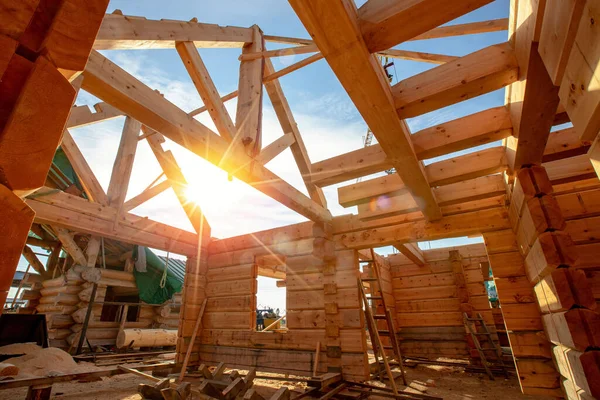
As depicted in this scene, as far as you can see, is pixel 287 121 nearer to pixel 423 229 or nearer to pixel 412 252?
pixel 423 229

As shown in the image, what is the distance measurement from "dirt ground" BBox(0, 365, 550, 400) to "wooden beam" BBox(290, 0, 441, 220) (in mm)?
4507

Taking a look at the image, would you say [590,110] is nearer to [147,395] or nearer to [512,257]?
[512,257]

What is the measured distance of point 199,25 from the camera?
3896 millimetres

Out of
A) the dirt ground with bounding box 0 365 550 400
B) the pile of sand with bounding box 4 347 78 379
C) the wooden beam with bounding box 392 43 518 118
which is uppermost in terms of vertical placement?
the wooden beam with bounding box 392 43 518 118

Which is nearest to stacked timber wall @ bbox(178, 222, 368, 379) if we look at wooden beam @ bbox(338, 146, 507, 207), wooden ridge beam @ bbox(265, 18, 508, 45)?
wooden beam @ bbox(338, 146, 507, 207)

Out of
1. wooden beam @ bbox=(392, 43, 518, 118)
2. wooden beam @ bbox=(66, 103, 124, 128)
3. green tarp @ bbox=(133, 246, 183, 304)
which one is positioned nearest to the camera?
wooden beam @ bbox=(392, 43, 518, 118)

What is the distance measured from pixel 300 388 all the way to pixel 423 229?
3661 mm

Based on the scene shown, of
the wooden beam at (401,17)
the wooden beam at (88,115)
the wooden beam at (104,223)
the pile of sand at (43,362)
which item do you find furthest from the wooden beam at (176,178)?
the wooden beam at (401,17)

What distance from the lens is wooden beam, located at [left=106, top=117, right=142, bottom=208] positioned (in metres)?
7.25

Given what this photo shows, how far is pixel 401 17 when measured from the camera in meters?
1.68

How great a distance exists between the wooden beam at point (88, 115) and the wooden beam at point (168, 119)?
5523 millimetres

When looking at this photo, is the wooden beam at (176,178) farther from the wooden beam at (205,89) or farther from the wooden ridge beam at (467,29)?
the wooden ridge beam at (467,29)

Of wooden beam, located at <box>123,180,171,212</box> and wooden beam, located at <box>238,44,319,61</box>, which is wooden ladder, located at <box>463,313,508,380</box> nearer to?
wooden beam, located at <box>238,44,319,61</box>

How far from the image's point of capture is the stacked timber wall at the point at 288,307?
5750mm
